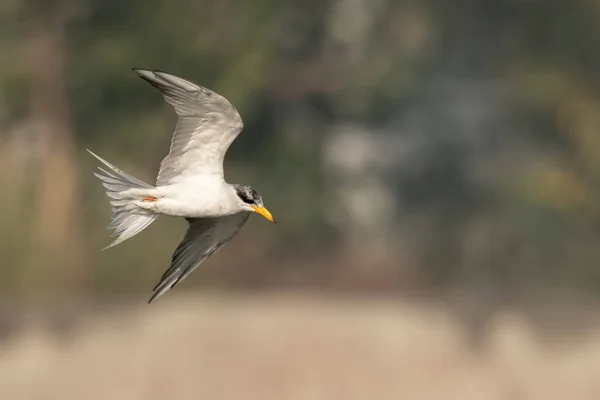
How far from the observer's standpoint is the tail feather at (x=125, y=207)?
4.68 m

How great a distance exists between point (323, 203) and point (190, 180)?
32.4ft

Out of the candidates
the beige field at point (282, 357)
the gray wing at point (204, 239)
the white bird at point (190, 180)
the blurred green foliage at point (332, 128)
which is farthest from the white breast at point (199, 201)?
the blurred green foliage at point (332, 128)

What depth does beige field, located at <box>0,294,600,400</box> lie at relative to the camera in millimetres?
9422

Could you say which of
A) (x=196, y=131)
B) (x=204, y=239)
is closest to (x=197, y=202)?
(x=196, y=131)

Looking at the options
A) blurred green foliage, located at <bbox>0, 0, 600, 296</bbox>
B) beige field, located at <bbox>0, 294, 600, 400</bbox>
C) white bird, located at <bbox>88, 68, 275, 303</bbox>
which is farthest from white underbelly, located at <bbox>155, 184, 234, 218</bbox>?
blurred green foliage, located at <bbox>0, 0, 600, 296</bbox>

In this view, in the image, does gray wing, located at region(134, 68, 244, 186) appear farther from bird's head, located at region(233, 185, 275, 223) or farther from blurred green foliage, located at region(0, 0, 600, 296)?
blurred green foliage, located at region(0, 0, 600, 296)

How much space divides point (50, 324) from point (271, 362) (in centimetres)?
223

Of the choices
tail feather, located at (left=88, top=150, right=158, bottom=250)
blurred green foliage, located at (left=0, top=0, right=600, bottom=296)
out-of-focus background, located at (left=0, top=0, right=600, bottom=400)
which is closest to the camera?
tail feather, located at (left=88, top=150, right=158, bottom=250)

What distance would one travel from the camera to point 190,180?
15.4ft

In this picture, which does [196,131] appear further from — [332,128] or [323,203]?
[332,128]

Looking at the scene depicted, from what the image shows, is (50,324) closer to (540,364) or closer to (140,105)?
(140,105)

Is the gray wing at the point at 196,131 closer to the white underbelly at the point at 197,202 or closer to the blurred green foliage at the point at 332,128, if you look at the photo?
the white underbelly at the point at 197,202

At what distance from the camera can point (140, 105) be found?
1310 centimetres

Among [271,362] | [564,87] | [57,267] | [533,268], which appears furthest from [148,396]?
[564,87]
